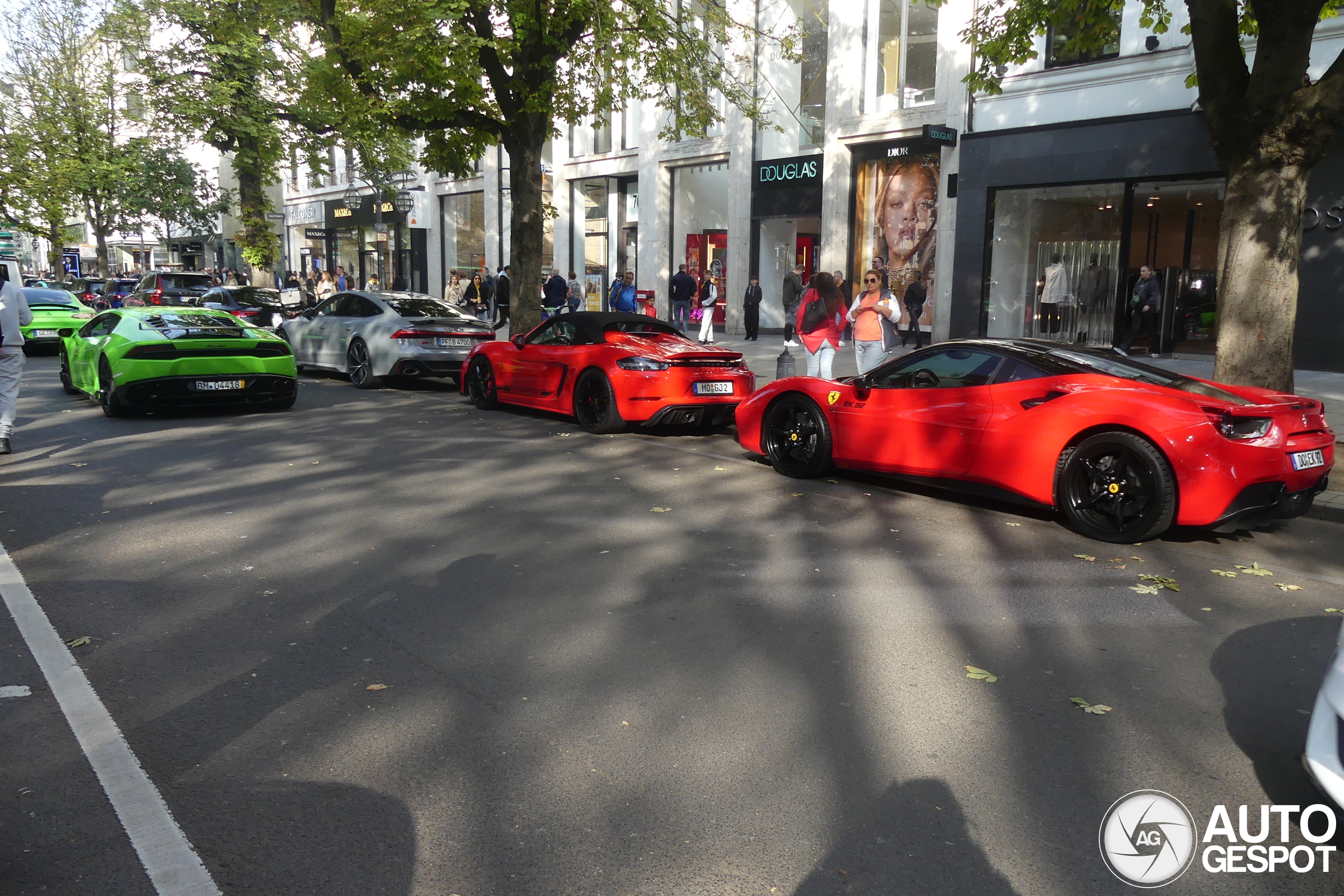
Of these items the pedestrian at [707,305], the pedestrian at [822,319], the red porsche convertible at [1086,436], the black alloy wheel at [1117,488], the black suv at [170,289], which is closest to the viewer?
the red porsche convertible at [1086,436]

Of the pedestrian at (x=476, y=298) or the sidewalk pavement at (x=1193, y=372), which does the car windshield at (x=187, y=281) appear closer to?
the pedestrian at (x=476, y=298)

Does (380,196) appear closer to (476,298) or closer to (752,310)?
(476,298)

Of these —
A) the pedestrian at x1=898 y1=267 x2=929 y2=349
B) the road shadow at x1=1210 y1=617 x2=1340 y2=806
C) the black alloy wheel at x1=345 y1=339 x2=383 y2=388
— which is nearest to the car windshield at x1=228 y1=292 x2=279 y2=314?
the black alloy wheel at x1=345 y1=339 x2=383 y2=388

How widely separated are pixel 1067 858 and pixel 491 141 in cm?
1926

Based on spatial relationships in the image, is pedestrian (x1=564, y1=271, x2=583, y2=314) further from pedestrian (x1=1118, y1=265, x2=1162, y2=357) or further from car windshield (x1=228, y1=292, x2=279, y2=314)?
pedestrian (x1=1118, y1=265, x2=1162, y2=357)

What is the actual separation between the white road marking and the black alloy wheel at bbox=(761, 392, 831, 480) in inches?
226

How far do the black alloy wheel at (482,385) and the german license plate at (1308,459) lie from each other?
8.91 meters

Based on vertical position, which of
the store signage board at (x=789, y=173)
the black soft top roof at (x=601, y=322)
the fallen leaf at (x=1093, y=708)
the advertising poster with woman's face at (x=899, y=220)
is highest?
the store signage board at (x=789, y=173)

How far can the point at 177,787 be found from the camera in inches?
129

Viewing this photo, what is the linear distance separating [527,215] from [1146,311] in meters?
11.1

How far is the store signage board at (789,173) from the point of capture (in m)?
23.8

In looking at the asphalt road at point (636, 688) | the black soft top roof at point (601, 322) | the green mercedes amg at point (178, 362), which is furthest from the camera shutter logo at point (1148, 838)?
the green mercedes amg at point (178, 362)

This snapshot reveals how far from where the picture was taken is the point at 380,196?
117 feet

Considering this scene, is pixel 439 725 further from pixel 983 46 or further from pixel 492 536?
pixel 983 46
